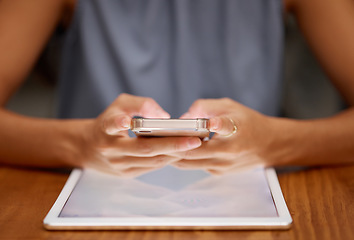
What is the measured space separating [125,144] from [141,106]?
6 cm

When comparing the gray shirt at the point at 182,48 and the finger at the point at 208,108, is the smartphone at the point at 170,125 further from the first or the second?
the gray shirt at the point at 182,48

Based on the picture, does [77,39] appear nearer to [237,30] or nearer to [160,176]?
[237,30]

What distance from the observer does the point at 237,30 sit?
0.91 m

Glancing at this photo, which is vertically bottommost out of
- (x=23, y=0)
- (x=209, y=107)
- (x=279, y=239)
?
(x=279, y=239)

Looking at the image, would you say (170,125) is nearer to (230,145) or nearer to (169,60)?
(230,145)

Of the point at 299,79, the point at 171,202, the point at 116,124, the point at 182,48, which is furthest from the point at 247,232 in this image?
the point at 299,79

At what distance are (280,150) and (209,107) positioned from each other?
15 centimetres

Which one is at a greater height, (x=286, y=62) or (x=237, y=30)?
(x=237, y=30)

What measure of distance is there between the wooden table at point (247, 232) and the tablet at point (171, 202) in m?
0.01

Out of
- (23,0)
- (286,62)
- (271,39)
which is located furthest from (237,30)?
(23,0)

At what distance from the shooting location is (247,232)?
18.4 inches

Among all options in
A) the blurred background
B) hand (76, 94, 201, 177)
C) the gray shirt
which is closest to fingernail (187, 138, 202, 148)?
hand (76, 94, 201, 177)

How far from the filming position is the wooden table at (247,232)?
46 cm

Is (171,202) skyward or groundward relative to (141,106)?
groundward
